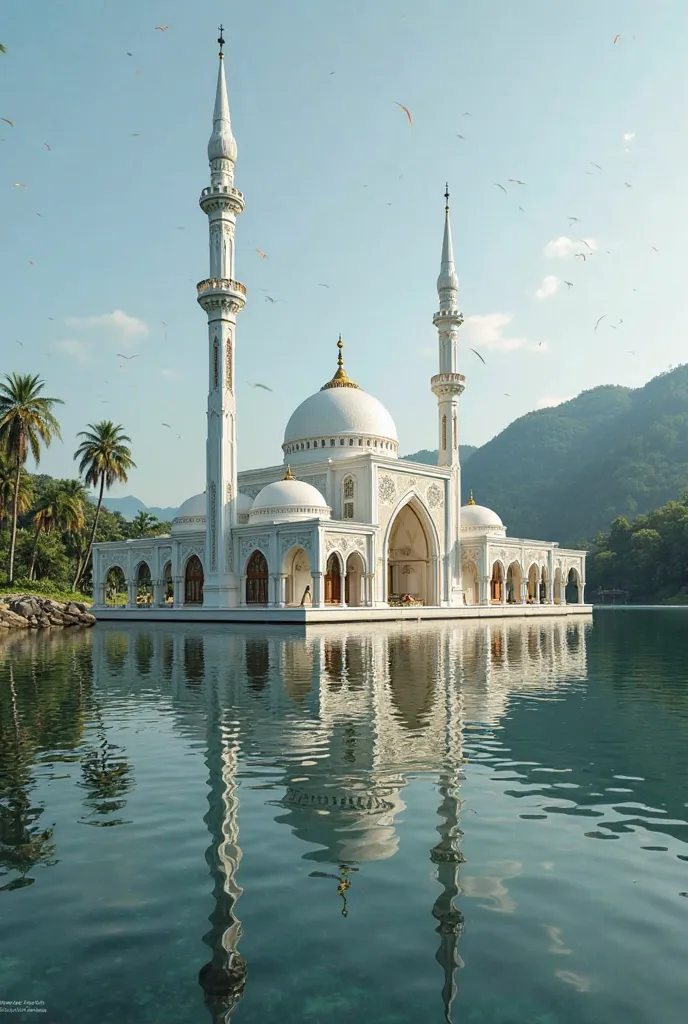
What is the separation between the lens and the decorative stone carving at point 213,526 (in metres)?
39.6

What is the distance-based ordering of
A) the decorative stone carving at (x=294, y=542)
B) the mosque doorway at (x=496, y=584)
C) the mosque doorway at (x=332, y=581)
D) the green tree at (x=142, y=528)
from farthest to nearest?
the green tree at (x=142, y=528), the mosque doorway at (x=496, y=584), the mosque doorway at (x=332, y=581), the decorative stone carving at (x=294, y=542)

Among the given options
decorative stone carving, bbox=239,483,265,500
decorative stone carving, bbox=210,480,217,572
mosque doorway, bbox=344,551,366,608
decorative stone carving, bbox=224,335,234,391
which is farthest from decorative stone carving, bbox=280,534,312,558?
decorative stone carving, bbox=239,483,265,500

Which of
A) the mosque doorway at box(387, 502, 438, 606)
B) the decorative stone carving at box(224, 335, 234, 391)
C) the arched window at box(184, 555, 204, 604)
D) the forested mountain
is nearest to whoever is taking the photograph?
the decorative stone carving at box(224, 335, 234, 391)

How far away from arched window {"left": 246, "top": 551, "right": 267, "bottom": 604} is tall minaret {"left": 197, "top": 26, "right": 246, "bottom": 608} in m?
1.08

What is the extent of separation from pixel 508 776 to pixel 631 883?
100 inches

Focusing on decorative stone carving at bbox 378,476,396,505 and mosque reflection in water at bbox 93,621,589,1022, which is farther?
decorative stone carving at bbox 378,476,396,505

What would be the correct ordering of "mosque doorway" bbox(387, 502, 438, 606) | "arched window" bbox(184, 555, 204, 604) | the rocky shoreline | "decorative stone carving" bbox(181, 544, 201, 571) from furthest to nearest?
"mosque doorway" bbox(387, 502, 438, 606)
"arched window" bbox(184, 555, 204, 604)
"decorative stone carving" bbox(181, 544, 201, 571)
the rocky shoreline

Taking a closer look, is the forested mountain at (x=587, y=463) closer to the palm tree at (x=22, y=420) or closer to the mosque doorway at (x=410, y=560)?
the mosque doorway at (x=410, y=560)

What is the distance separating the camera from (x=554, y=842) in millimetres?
5781

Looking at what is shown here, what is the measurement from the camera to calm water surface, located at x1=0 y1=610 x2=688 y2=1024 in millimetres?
3816

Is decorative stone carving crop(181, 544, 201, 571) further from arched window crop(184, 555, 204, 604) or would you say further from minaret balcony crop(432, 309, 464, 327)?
minaret balcony crop(432, 309, 464, 327)

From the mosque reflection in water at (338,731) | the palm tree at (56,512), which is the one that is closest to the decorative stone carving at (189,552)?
the palm tree at (56,512)

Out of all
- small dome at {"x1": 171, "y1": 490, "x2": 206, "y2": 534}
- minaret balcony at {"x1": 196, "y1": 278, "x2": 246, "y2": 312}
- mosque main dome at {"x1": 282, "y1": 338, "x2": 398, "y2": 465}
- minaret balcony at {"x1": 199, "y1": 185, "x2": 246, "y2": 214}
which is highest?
minaret balcony at {"x1": 199, "y1": 185, "x2": 246, "y2": 214}

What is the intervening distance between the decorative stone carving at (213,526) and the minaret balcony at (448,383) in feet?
52.0
